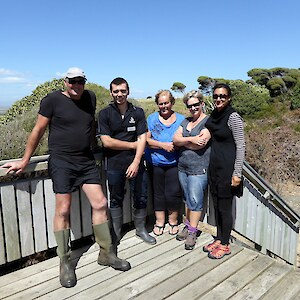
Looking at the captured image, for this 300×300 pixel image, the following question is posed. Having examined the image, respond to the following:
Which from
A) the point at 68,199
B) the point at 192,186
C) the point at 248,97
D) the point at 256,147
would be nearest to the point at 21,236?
the point at 68,199

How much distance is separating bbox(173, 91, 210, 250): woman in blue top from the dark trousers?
43cm

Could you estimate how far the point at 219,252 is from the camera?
3398 millimetres

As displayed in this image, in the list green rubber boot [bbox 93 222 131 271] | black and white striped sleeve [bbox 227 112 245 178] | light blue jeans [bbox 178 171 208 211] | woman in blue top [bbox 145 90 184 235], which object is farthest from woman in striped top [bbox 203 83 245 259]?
green rubber boot [bbox 93 222 131 271]

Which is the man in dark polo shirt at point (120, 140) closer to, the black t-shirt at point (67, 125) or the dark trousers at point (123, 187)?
the dark trousers at point (123, 187)

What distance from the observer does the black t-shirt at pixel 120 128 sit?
325cm

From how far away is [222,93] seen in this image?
317 centimetres

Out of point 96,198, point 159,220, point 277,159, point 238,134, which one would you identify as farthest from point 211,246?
point 277,159

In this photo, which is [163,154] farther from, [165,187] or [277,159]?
[277,159]

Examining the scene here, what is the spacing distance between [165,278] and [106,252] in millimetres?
641

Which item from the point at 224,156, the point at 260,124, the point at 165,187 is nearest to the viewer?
the point at 224,156

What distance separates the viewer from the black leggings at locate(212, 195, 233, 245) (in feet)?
11.0

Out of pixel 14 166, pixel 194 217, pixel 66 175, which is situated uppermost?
pixel 14 166

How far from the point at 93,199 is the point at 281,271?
76.6 inches

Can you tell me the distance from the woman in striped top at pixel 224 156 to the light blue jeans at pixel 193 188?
0.12 meters
